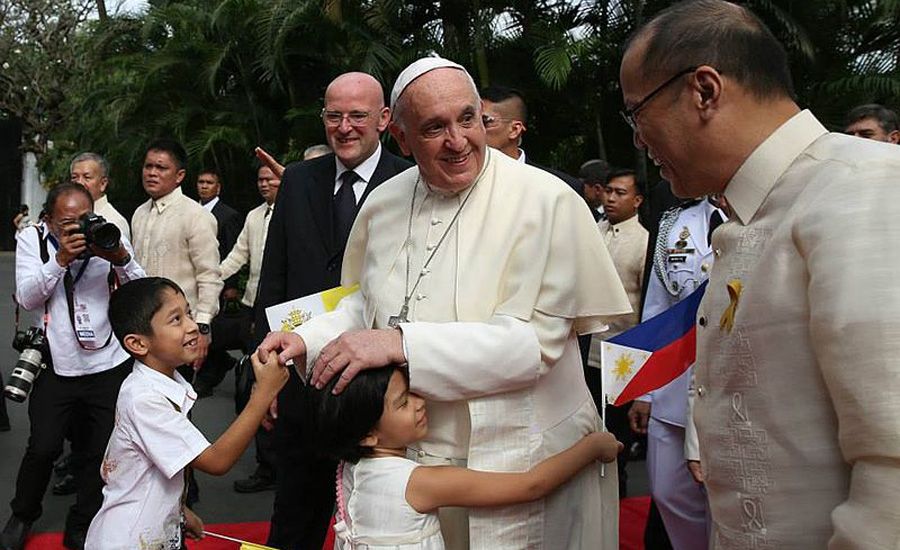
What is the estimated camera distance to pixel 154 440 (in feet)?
9.27

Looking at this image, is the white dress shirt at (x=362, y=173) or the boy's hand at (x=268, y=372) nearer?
the boy's hand at (x=268, y=372)

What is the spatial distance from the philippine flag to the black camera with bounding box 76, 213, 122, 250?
247 cm

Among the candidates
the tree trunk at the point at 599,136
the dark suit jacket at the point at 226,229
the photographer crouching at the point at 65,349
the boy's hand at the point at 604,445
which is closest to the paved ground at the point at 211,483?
the photographer crouching at the point at 65,349

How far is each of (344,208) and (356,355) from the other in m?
1.64

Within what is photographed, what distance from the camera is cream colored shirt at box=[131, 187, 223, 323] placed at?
555 cm

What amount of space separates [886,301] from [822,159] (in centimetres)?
31

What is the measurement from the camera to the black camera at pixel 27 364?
4.10 meters

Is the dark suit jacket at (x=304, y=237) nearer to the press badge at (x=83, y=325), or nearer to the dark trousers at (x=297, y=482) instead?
the dark trousers at (x=297, y=482)

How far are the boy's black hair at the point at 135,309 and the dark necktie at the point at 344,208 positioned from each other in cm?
81

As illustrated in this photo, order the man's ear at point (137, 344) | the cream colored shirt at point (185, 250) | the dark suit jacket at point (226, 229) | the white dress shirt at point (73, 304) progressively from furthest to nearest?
the dark suit jacket at point (226, 229), the cream colored shirt at point (185, 250), the white dress shirt at point (73, 304), the man's ear at point (137, 344)

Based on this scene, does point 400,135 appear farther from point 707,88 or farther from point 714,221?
point 714,221

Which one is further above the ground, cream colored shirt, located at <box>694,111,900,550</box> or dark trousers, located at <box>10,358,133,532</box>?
cream colored shirt, located at <box>694,111,900,550</box>

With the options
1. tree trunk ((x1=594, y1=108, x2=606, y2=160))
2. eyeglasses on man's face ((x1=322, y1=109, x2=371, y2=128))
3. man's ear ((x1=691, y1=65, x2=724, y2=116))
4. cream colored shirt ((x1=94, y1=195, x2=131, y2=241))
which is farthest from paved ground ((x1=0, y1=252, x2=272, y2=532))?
tree trunk ((x1=594, y1=108, x2=606, y2=160))

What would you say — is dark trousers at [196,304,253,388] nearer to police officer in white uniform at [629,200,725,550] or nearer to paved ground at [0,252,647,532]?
paved ground at [0,252,647,532]
